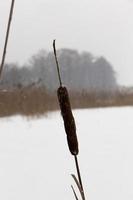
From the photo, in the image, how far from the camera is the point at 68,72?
2930mm

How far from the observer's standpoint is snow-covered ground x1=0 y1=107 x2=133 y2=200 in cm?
250

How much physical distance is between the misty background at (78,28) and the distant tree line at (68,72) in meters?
0.03

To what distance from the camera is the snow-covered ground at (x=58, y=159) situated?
250cm

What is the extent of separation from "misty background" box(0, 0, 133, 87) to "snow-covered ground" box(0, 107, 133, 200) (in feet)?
A: 1.05

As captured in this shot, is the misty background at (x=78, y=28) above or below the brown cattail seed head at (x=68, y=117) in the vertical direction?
above

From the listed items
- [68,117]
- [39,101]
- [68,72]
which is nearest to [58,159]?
[39,101]

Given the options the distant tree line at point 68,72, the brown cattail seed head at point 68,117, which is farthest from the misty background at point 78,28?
the brown cattail seed head at point 68,117

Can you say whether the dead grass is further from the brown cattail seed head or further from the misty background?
the brown cattail seed head

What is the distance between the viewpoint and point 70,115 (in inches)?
6.3

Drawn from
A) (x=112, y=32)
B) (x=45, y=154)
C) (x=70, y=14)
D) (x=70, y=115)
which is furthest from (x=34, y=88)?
(x=70, y=115)

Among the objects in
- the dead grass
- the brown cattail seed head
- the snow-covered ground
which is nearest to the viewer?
the brown cattail seed head

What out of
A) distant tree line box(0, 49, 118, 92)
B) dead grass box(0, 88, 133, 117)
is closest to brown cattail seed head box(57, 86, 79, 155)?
distant tree line box(0, 49, 118, 92)

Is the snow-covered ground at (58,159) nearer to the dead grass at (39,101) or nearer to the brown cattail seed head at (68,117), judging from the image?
the dead grass at (39,101)

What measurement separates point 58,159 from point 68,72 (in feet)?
1.64
